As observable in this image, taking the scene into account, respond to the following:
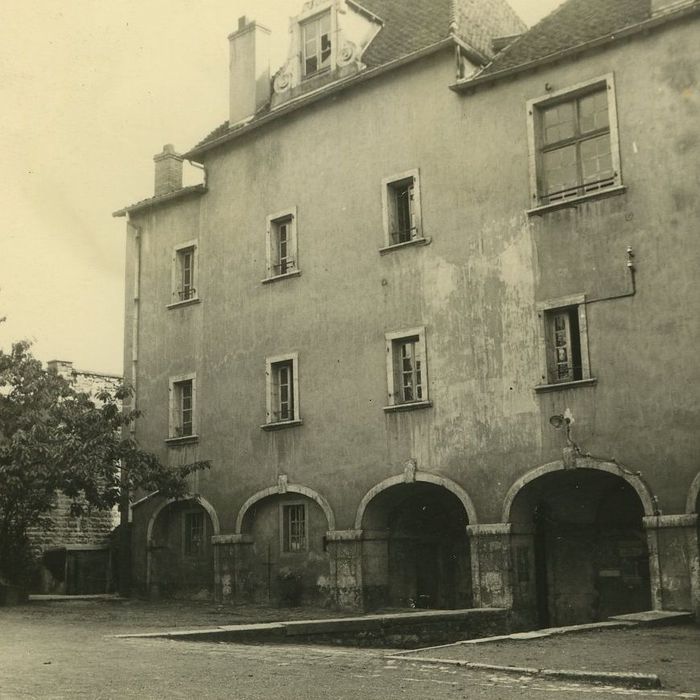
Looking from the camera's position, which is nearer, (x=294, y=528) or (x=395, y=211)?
(x=395, y=211)

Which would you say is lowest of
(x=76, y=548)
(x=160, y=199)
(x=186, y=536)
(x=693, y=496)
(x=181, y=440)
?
(x=76, y=548)

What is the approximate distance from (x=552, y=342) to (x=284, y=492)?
752cm

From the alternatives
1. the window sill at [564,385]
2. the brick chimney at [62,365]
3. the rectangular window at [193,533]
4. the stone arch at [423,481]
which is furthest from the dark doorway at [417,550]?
the brick chimney at [62,365]

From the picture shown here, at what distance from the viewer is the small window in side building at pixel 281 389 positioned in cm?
2421

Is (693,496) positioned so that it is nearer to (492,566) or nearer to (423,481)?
(492,566)

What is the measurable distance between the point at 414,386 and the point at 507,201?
4382 mm

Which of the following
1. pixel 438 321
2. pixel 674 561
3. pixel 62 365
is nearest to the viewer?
pixel 674 561

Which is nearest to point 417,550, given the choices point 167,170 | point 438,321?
point 438,321

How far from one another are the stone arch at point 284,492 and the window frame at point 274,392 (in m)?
1.47

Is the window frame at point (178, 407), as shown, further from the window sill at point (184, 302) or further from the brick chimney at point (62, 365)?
the brick chimney at point (62, 365)

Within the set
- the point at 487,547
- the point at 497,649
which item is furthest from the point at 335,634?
the point at 487,547

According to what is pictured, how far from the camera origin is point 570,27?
2106cm

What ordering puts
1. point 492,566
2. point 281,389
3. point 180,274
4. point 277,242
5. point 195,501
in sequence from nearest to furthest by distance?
point 492,566
point 281,389
point 277,242
point 195,501
point 180,274

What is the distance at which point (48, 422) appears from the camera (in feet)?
75.6
